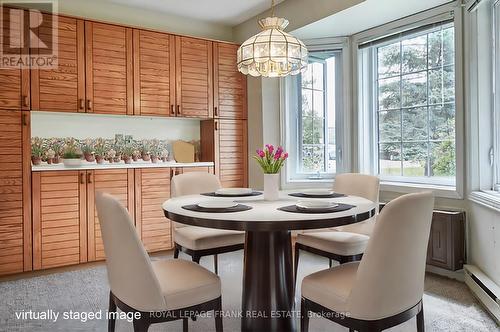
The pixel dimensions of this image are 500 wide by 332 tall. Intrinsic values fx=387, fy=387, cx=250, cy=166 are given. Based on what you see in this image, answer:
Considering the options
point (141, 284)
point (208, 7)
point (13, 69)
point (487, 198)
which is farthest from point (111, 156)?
point (487, 198)

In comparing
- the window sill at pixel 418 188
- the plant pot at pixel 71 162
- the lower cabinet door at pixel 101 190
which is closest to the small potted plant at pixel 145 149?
the lower cabinet door at pixel 101 190

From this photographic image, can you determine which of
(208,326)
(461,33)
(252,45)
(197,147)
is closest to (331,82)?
(461,33)

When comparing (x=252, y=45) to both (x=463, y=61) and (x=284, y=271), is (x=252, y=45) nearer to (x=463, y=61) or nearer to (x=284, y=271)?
(x=284, y=271)

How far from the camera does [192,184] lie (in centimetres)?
299

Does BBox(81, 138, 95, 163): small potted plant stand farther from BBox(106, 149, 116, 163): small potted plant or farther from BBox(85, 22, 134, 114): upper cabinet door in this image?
BBox(85, 22, 134, 114): upper cabinet door

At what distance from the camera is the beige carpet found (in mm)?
2256

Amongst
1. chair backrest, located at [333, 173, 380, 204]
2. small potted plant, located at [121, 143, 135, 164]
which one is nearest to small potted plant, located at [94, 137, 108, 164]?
small potted plant, located at [121, 143, 135, 164]

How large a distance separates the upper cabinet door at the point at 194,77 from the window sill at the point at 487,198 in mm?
2618

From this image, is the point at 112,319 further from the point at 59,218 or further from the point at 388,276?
the point at 59,218

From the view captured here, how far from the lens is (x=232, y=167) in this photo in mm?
4379

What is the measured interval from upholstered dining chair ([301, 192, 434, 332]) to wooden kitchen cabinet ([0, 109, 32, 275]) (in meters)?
2.72

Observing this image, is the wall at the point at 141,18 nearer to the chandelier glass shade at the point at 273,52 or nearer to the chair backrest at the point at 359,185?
the chandelier glass shade at the point at 273,52

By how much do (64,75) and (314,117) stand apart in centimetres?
248

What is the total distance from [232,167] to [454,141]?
2238 millimetres
